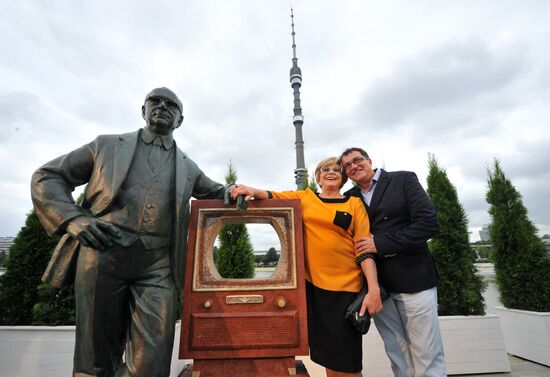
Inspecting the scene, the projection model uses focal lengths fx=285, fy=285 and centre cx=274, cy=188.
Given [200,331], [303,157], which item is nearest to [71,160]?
[200,331]

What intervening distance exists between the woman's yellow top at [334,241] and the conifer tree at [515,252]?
164 inches

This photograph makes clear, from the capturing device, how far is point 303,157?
4397 centimetres

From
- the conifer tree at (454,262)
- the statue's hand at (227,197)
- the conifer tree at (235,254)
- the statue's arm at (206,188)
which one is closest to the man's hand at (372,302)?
the statue's hand at (227,197)

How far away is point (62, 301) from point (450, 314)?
5.52 meters

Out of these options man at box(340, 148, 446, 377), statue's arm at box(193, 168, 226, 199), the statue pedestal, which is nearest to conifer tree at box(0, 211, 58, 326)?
statue's arm at box(193, 168, 226, 199)

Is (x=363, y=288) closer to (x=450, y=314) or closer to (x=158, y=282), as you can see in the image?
(x=158, y=282)

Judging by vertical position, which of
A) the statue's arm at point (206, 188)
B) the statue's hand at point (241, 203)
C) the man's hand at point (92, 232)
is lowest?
the man's hand at point (92, 232)

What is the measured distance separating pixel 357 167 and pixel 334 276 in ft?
3.04

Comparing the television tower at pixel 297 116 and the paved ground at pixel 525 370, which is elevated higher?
the television tower at pixel 297 116

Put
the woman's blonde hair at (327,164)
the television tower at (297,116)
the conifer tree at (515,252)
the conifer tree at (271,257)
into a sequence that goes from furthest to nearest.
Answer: the television tower at (297,116) < the conifer tree at (271,257) < the conifer tree at (515,252) < the woman's blonde hair at (327,164)

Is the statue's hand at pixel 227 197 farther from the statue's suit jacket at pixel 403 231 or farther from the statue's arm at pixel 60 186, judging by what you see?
the statue's suit jacket at pixel 403 231

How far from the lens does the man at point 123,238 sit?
5.27 feet

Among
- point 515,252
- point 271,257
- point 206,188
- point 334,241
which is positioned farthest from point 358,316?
point 271,257

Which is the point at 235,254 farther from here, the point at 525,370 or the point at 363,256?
the point at 525,370
